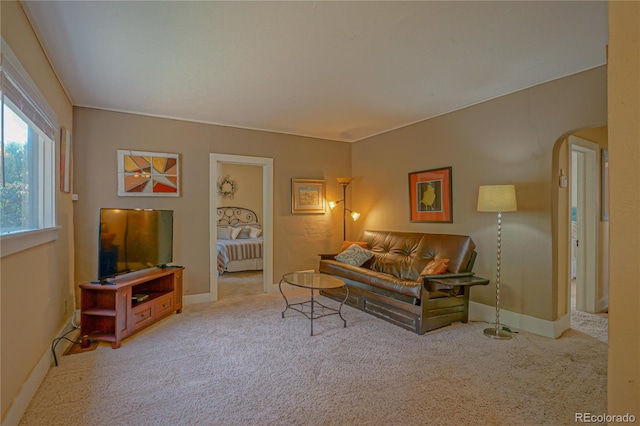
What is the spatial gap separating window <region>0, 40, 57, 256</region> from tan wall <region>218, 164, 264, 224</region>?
17.8ft

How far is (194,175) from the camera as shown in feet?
14.7

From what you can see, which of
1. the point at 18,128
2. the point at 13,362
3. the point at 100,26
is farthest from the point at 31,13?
the point at 13,362

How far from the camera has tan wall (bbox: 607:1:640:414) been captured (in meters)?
0.61

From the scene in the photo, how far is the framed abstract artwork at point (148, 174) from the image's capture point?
4.05 meters

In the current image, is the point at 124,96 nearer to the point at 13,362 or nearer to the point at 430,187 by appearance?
the point at 13,362

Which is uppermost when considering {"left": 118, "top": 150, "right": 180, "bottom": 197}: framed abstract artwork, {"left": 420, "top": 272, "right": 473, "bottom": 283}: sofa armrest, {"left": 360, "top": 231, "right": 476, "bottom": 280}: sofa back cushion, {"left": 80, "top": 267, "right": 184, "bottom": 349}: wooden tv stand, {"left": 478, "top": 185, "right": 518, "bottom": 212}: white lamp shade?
{"left": 118, "top": 150, "right": 180, "bottom": 197}: framed abstract artwork

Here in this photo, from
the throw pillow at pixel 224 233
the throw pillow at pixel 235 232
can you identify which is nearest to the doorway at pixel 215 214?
the throw pillow at pixel 235 232

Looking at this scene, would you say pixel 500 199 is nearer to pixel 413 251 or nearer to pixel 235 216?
pixel 413 251

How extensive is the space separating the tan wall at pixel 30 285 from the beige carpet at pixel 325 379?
11.8 inches

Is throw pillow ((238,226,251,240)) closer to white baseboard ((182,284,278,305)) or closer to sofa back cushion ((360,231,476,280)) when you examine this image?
white baseboard ((182,284,278,305))

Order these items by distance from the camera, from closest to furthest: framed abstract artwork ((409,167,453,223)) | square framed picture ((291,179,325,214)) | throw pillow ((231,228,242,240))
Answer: framed abstract artwork ((409,167,453,223)) → square framed picture ((291,179,325,214)) → throw pillow ((231,228,242,240))

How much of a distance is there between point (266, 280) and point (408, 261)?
2.19 meters

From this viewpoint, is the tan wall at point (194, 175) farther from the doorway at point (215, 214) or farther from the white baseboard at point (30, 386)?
the white baseboard at point (30, 386)

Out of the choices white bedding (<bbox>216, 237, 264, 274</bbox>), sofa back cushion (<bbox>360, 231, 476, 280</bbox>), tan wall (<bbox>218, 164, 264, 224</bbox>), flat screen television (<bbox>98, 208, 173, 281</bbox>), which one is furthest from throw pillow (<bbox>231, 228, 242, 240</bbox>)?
sofa back cushion (<bbox>360, 231, 476, 280</bbox>)
